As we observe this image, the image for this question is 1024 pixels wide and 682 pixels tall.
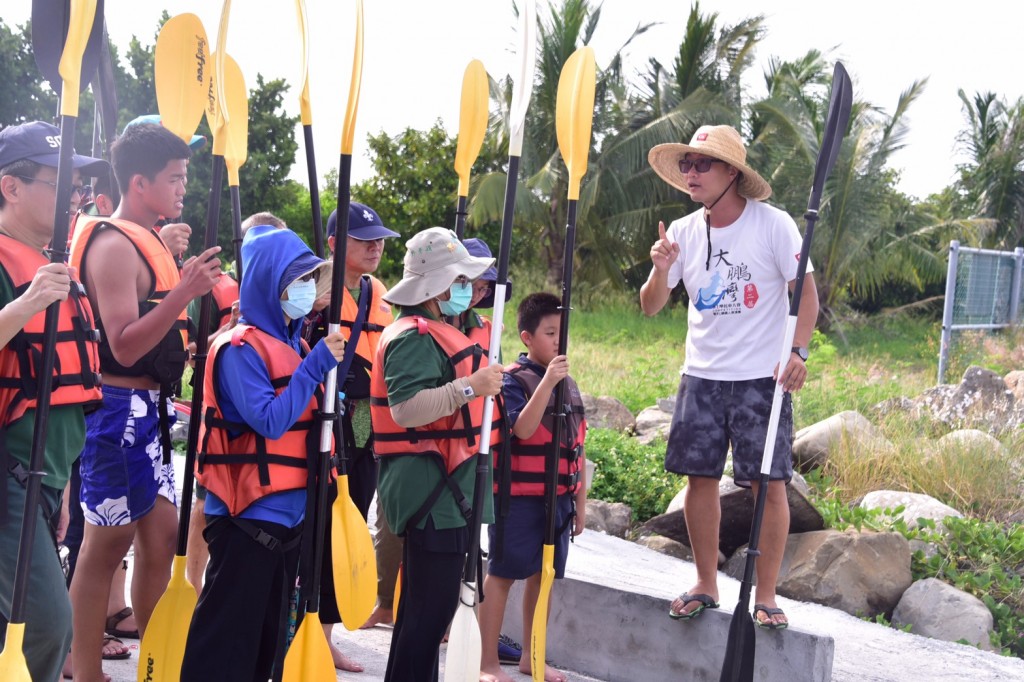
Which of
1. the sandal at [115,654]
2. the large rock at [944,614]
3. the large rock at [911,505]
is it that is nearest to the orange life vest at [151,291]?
the sandal at [115,654]

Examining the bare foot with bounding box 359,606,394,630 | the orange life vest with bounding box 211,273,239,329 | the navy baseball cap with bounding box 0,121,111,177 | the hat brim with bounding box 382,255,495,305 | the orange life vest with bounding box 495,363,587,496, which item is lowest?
the bare foot with bounding box 359,606,394,630

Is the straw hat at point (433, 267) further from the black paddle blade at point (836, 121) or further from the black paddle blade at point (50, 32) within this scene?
the black paddle blade at point (836, 121)

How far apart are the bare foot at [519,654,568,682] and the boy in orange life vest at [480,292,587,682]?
0.01m

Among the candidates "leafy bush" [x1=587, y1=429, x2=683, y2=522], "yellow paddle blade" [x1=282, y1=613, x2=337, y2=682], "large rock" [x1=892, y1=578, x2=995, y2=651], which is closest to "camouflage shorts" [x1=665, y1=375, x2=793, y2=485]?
"yellow paddle blade" [x1=282, y1=613, x2=337, y2=682]

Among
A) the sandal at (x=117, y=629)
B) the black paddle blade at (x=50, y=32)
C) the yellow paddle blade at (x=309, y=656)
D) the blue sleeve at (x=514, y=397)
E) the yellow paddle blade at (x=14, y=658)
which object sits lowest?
the sandal at (x=117, y=629)

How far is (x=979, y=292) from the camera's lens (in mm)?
13414

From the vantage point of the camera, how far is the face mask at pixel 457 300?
340cm

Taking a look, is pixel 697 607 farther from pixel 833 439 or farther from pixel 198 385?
pixel 833 439

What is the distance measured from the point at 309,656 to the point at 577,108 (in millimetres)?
2192

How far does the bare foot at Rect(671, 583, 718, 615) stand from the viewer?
13.6ft

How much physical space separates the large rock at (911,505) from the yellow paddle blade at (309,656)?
441cm

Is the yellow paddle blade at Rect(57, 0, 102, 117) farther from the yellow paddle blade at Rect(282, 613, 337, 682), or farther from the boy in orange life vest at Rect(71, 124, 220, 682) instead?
the yellow paddle blade at Rect(282, 613, 337, 682)

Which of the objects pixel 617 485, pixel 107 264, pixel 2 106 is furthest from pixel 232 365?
pixel 2 106

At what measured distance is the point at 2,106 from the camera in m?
21.6
